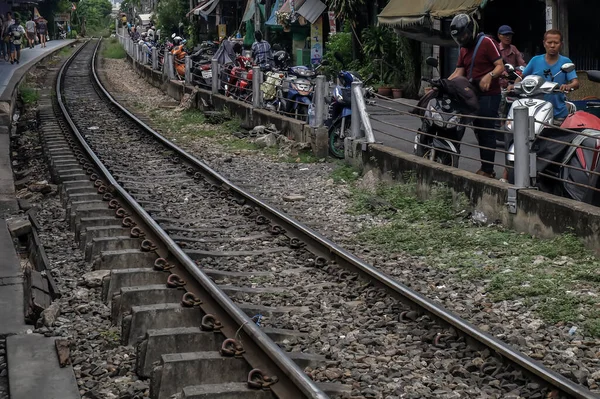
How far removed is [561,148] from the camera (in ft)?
28.8

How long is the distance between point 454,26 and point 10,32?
30326 millimetres

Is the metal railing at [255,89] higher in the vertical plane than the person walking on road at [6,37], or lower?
lower

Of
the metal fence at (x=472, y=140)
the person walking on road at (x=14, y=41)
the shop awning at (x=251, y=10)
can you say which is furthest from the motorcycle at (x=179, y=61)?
the person walking on road at (x=14, y=41)

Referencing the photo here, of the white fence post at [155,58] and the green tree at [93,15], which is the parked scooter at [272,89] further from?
the green tree at [93,15]

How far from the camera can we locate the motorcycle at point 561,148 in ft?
28.0

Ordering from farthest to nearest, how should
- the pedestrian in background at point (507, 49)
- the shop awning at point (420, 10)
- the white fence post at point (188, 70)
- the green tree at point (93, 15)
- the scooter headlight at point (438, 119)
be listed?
the green tree at point (93, 15)
the white fence post at point (188, 70)
the shop awning at point (420, 10)
the pedestrian in background at point (507, 49)
the scooter headlight at point (438, 119)

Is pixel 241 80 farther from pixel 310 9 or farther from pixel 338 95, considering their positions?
pixel 310 9

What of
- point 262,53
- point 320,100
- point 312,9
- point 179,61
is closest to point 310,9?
point 312,9

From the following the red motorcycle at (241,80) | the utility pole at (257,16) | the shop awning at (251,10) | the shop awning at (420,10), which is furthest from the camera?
the shop awning at (251,10)

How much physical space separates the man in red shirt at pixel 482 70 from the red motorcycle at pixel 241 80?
349 inches

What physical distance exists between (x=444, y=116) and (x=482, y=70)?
67 cm

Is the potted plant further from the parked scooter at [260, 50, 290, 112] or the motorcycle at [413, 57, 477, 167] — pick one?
the motorcycle at [413, 57, 477, 167]

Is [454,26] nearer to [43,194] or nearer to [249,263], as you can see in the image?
[249,263]

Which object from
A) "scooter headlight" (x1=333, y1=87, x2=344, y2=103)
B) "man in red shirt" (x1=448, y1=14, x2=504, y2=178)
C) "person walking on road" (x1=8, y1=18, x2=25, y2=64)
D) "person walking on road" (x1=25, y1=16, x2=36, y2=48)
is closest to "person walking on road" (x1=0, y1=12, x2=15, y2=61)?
"person walking on road" (x1=8, y1=18, x2=25, y2=64)
